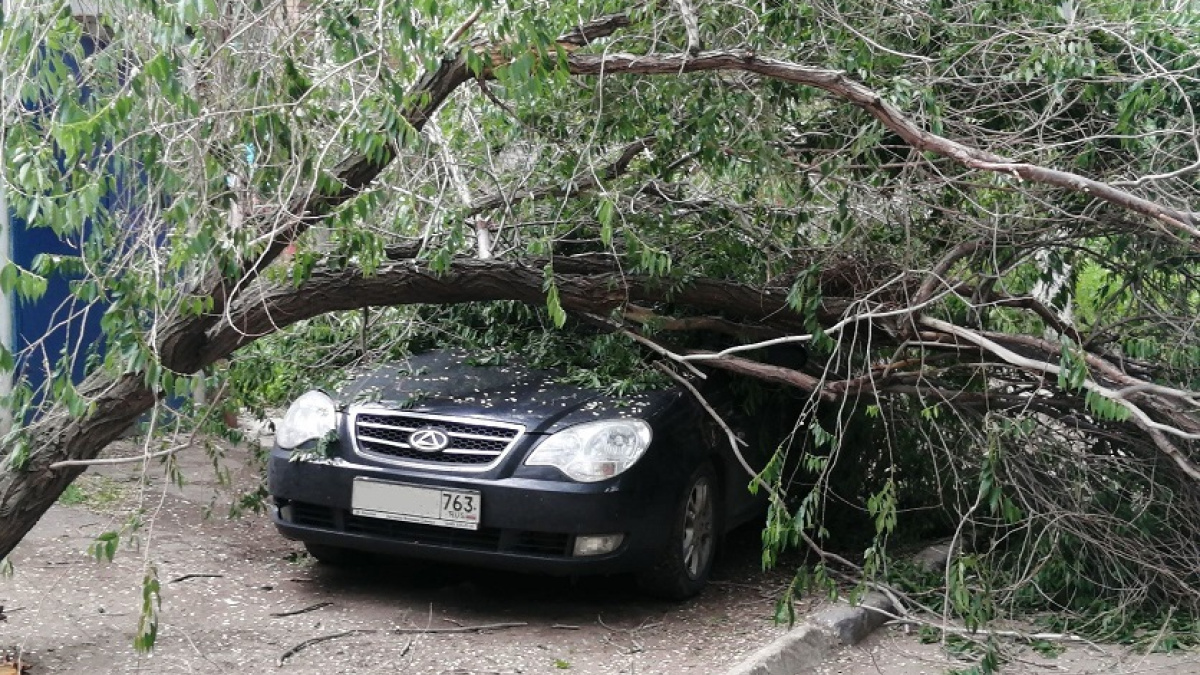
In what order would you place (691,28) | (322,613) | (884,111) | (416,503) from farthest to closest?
1. (322,613)
2. (416,503)
3. (691,28)
4. (884,111)

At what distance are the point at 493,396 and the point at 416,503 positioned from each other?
0.65 meters

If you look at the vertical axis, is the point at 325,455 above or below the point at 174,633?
above

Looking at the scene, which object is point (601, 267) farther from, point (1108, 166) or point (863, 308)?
point (1108, 166)

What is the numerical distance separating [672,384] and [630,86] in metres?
1.41

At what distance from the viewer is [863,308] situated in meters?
6.11

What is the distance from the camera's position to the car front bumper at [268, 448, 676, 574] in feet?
18.6

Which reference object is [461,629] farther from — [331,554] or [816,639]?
[816,639]

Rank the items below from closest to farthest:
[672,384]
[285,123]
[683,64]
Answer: [285,123]
[683,64]
[672,384]

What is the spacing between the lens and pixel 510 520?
5.68 m

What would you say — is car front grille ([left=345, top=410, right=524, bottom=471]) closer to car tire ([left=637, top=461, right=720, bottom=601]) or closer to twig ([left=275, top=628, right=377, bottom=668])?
twig ([left=275, top=628, right=377, bottom=668])

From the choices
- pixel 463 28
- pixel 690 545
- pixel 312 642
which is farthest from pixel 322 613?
pixel 463 28

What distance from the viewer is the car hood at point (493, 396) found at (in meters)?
5.95

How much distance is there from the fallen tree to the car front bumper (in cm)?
73

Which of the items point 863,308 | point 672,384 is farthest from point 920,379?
point 672,384
